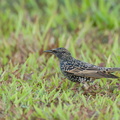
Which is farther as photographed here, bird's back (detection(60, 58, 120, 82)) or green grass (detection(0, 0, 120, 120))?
bird's back (detection(60, 58, 120, 82))

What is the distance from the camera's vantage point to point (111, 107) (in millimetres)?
4957

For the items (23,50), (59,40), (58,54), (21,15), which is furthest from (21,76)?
(21,15)

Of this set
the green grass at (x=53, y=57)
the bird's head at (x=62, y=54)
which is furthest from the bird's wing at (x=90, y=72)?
the bird's head at (x=62, y=54)

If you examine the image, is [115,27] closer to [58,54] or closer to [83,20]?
[83,20]

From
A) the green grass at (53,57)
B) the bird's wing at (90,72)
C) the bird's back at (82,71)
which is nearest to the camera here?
the green grass at (53,57)

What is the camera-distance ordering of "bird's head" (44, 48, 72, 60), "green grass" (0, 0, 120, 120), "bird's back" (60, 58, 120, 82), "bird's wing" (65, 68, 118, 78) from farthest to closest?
1. "bird's head" (44, 48, 72, 60)
2. "bird's back" (60, 58, 120, 82)
3. "bird's wing" (65, 68, 118, 78)
4. "green grass" (0, 0, 120, 120)

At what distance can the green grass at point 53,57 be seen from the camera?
4871mm

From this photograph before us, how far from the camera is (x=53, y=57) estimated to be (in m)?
7.28

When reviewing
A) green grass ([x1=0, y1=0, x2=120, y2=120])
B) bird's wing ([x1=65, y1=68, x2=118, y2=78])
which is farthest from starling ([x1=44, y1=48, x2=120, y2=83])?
green grass ([x1=0, y1=0, x2=120, y2=120])

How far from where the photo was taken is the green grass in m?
4.87

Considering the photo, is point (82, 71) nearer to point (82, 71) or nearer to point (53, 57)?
point (82, 71)

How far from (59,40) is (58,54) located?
1.34 meters

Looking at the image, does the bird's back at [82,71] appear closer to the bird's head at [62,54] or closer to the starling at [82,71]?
the starling at [82,71]

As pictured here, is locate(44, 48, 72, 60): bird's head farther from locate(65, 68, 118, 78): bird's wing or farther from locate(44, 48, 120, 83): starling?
locate(65, 68, 118, 78): bird's wing
